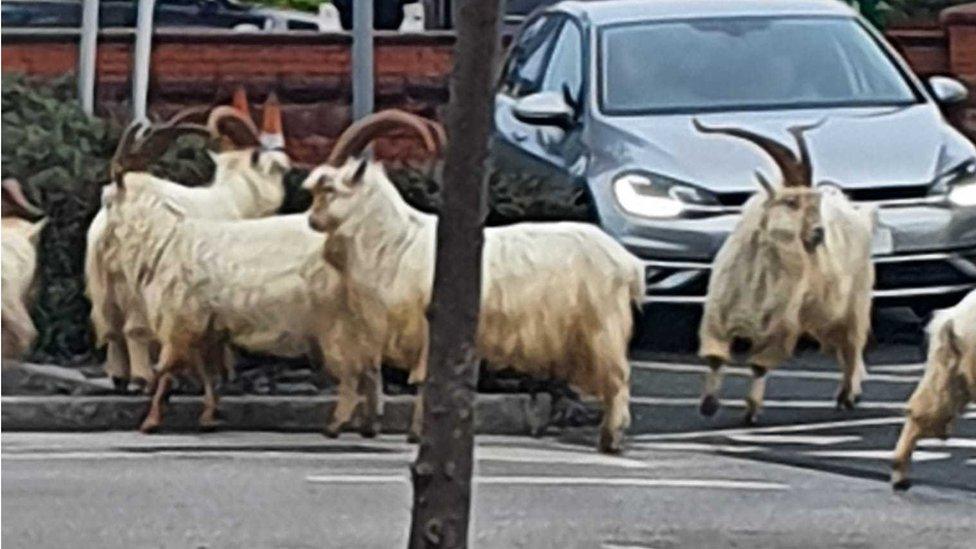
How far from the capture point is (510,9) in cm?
2738

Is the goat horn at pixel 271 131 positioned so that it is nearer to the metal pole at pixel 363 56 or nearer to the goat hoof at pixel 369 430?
the metal pole at pixel 363 56

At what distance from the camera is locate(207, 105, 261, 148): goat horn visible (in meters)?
15.6

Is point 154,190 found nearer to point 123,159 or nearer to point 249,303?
point 123,159

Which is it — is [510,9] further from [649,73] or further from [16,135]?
[16,135]

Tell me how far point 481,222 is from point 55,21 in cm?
2039

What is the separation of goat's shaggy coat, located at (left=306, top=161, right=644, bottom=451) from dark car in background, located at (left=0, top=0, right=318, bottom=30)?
13785 mm

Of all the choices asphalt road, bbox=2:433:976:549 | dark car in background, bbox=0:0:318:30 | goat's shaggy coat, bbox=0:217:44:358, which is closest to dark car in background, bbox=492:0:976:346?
asphalt road, bbox=2:433:976:549

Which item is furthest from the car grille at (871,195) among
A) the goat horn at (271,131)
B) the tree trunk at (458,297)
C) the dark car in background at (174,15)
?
the dark car in background at (174,15)

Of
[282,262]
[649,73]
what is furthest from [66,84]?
[282,262]

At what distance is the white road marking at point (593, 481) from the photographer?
1228cm

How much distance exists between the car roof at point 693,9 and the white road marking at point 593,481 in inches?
232

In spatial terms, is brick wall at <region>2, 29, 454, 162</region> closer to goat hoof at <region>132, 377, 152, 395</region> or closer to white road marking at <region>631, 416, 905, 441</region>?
goat hoof at <region>132, 377, 152, 395</region>

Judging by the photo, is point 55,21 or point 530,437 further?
point 55,21

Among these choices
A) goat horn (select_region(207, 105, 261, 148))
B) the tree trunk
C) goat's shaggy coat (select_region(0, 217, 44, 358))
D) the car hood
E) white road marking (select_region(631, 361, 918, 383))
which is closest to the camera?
the tree trunk
